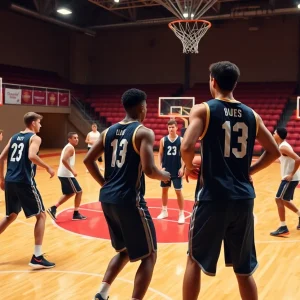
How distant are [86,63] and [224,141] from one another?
24.3m

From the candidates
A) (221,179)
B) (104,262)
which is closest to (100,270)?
(104,262)

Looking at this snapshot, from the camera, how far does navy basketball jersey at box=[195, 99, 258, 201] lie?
2697mm

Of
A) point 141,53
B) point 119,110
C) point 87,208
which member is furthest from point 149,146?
point 141,53

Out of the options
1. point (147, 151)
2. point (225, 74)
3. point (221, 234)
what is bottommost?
point (221, 234)

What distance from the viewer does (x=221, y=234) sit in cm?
273

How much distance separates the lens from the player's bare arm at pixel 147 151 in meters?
3.18

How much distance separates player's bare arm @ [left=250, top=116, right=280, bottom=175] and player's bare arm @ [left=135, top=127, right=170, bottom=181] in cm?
74

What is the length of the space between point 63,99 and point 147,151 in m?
18.4

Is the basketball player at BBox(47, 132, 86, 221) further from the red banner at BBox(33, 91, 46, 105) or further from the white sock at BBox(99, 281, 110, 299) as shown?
the red banner at BBox(33, 91, 46, 105)

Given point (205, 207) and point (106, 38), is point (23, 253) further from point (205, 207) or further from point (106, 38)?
point (106, 38)

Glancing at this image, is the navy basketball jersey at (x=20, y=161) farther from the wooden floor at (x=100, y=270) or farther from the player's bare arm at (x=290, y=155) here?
the player's bare arm at (x=290, y=155)

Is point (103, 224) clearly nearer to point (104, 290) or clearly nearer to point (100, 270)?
point (100, 270)

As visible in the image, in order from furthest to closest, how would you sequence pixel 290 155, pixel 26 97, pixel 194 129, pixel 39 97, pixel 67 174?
1. pixel 39 97
2. pixel 26 97
3. pixel 67 174
4. pixel 290 155
5. pixel 194 129

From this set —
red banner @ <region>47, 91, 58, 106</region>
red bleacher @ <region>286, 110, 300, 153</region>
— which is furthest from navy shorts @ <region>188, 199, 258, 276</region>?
red banner @ <region>47, 91, 58, 106</region>
